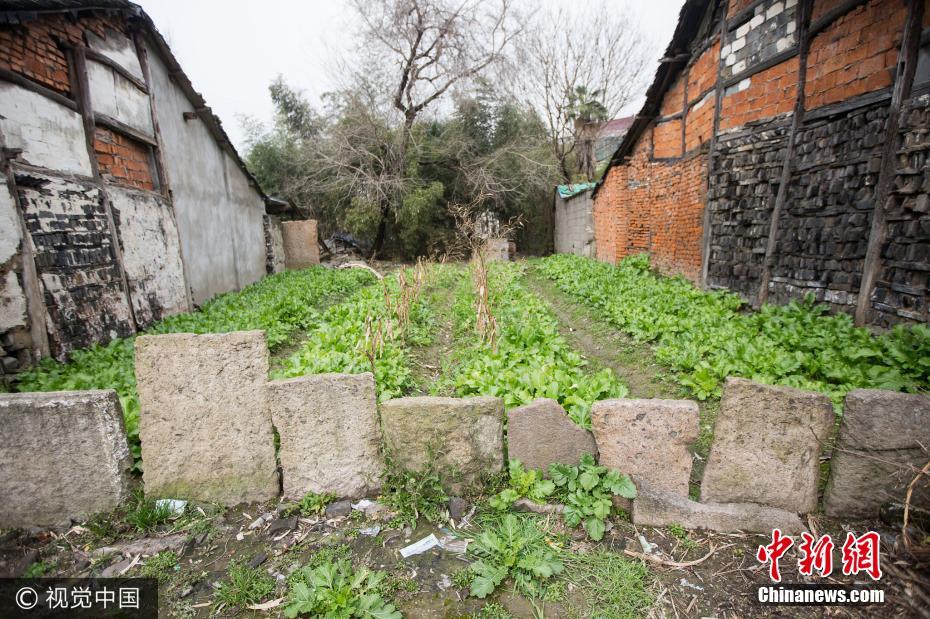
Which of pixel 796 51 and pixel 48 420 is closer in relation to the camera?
pixel 48 420

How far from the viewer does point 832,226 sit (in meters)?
5.66

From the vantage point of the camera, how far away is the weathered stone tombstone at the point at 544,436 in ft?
9.34

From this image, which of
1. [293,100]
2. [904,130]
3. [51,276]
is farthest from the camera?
[293,100]

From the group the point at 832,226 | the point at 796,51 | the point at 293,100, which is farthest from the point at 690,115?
the point at 293,100

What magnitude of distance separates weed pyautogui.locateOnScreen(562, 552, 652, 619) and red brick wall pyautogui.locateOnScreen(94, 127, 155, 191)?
8.65 metres

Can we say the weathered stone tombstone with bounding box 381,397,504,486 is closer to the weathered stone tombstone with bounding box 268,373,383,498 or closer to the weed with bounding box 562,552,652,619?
the weathered stone tombstone with bounding box 268,373,383,498

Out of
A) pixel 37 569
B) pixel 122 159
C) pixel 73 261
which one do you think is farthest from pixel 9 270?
pixel 37 569

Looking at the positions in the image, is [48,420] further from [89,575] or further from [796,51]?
[796,51]

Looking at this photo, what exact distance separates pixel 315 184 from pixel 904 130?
58.5 feet

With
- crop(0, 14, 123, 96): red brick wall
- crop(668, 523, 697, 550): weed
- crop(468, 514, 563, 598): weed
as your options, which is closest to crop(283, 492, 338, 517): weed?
crop(468, 514, 563, 598): weed

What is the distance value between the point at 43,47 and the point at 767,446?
9.56 m

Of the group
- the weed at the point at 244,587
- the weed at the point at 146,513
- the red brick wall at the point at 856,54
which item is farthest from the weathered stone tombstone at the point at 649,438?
the red brick wall at the point at 856,54

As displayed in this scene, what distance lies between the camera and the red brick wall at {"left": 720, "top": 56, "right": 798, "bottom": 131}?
6.39 meters

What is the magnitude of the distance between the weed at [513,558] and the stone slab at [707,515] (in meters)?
0.72
